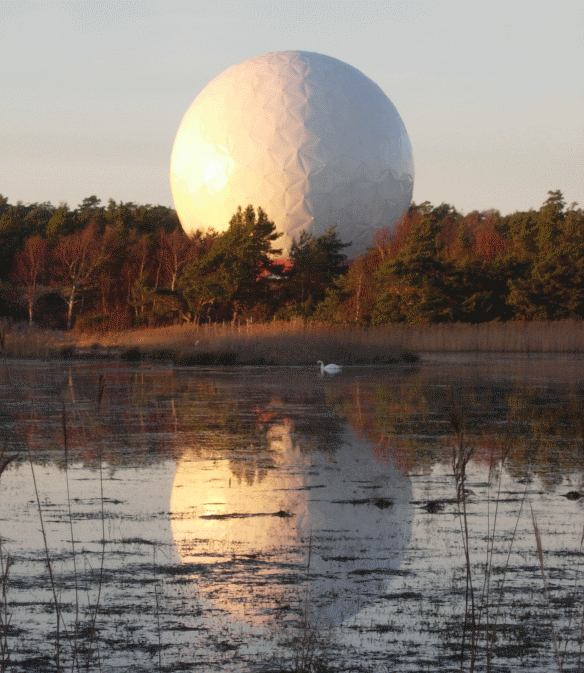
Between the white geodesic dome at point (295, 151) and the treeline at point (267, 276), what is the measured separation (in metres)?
1.69

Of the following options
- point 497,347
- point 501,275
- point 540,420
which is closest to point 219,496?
point 540,420

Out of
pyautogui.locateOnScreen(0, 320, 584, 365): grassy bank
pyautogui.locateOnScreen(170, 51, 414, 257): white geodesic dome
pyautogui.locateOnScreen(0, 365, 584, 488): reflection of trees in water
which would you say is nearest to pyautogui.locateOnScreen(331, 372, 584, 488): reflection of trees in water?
pyautogui.locateOnScreen(0, 365, 584, 488): reflection of trees in water

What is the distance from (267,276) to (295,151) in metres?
8.93

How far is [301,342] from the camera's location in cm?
2733

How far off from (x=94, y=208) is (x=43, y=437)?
5125cm

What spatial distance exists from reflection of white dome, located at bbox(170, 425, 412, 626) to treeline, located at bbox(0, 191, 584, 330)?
2682 cm

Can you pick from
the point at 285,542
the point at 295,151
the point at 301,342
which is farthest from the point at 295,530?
the point at 295,151

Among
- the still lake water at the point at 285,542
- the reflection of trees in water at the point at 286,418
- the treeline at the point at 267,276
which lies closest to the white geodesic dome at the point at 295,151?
the treeline at the point at 267,276

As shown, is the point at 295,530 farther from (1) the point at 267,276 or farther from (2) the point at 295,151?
(2) the point at 295,151

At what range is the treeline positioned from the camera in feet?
122

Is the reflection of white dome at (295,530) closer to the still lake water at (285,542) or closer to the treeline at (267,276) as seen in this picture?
the still lake water at (285,542)

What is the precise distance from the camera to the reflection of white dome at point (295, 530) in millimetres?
4574

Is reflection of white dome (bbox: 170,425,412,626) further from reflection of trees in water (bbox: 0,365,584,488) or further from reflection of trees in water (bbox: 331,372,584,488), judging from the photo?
reflection of trees in water (bbox: 331,372,584,488)

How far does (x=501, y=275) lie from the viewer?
1550 inches
